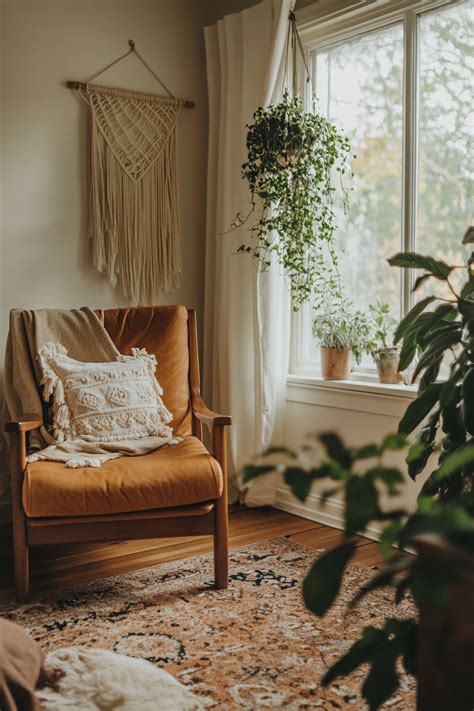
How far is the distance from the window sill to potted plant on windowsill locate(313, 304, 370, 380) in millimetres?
44

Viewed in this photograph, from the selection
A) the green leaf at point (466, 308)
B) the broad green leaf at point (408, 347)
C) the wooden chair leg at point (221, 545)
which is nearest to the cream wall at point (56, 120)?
the wooden chair leg at point (221, 545)

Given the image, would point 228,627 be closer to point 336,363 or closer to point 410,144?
point 336,363

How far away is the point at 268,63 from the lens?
329 centimetres

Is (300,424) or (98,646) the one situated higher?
(300,424)

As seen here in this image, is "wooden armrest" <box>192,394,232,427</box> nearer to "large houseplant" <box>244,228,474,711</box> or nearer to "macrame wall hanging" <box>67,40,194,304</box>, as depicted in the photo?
"macrame wall hanging" <box>67,40,194,304</box>

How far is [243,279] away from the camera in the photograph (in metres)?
3.47

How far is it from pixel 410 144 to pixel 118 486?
1.84 metres

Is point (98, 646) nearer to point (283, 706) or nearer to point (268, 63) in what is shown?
point (283, 706)

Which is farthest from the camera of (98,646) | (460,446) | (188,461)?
(188,461)

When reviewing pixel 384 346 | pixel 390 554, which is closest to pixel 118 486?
pixel 384 346

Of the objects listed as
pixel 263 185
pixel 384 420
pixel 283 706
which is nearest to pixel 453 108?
pixel 263 185

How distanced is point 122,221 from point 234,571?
1769 millimetres

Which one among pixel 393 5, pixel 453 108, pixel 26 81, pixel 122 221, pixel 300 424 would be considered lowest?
pixel 300 424

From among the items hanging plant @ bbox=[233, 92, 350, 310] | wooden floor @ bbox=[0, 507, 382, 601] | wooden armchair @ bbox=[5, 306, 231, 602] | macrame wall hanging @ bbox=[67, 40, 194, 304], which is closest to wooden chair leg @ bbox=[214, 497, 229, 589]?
wooden armchair @ bbox=[5, 306, 231, 602]
